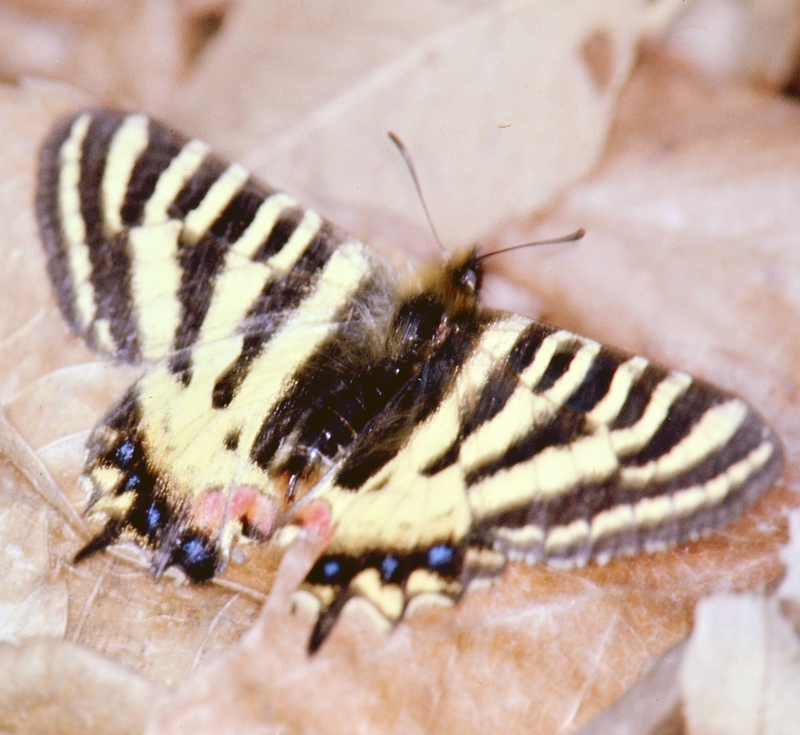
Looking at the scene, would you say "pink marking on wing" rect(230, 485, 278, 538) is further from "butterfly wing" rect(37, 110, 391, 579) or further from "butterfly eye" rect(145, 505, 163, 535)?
"butterfly eye" rect(145, 505, 163, 535)

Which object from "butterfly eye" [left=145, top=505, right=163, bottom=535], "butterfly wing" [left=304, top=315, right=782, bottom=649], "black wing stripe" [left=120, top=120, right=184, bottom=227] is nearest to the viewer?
"butterfly wing" [left=304, top=315, right=782, bottom=649]

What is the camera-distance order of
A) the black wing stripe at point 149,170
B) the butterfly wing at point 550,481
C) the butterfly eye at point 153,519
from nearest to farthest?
the butterfly wing at point 550,481 → the butterfly eye at point 153,519 → the black wing stripe at point 149,170

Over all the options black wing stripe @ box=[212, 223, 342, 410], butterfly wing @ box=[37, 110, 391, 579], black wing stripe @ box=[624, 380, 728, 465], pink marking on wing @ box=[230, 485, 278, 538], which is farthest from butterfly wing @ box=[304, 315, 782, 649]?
black wing stripe @ box=[212, 223, 342, 410]

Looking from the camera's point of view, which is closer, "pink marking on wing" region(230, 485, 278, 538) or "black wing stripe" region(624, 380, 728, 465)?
"black wing stripe" region(624, 380, 728, 465)

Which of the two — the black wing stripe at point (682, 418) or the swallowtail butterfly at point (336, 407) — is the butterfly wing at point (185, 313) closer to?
the swallowtail butterfly at point (336, 407)

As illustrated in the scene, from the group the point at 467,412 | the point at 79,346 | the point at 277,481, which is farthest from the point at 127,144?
the point at 467,412

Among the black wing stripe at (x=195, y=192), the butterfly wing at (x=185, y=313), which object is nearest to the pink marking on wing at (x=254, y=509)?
the butterfly wing at (x=185, y=313)

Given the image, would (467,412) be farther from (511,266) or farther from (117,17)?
(117,17)
